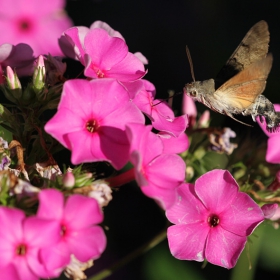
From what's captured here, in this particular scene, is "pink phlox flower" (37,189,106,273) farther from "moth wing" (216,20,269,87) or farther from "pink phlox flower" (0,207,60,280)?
"moth wing" (216,20,269,87)

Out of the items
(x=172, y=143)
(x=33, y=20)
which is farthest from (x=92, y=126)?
(x=33, y=20)

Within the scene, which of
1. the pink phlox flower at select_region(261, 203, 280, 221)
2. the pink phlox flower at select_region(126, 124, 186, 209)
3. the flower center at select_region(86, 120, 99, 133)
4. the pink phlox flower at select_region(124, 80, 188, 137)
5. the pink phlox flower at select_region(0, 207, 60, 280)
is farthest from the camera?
the pink phlox flower at select_region(261, 203, 280, 221)

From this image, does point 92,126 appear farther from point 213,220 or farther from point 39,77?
point 213,220

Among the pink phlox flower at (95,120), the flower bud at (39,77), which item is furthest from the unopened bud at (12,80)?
the pink phlox flower at (95,120)

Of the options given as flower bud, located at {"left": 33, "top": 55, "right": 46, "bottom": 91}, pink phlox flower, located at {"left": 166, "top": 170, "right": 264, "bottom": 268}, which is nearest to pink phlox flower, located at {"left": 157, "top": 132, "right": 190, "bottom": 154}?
pink phlox flower, located at {"left": 166, "top": 170, "right": 264, "bottom": 268}

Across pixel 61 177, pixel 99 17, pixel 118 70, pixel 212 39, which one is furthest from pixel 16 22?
pixel 61 177

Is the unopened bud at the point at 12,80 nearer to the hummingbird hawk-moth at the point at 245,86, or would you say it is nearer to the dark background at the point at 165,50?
the hummingbird hawk-moth at the point at 245,86
